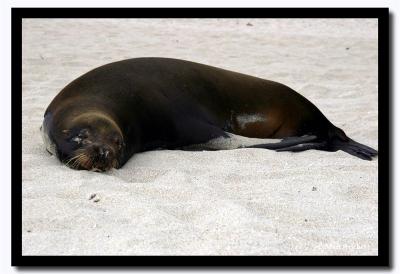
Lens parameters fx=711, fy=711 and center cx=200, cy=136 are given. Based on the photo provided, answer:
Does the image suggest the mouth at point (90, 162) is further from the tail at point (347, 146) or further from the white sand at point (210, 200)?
the tail at point (347, 146)

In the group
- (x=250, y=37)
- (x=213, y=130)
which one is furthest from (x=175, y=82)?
(x=250, y=37)

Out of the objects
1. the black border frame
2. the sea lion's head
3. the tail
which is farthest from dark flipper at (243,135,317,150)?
the black border frame

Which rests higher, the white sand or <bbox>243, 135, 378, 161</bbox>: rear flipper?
<bbox>243, 135, 378, 161</bbox>: rear flipper

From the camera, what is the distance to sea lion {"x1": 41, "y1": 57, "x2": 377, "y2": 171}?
15.0ft

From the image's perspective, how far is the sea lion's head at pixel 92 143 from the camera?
4348 millimetres

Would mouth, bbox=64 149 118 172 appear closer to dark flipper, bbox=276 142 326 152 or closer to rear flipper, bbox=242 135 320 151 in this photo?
rear flipper, bbox=242 135 320 151

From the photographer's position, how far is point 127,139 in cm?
484

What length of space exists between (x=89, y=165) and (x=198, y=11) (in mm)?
1444

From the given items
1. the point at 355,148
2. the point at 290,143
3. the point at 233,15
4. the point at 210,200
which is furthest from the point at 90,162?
the point at 355,148

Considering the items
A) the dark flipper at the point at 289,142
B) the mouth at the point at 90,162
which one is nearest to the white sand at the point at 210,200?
the mouth at the point at 90,162

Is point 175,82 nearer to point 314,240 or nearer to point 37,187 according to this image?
point 37,187

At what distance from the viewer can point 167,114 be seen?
5.23 m

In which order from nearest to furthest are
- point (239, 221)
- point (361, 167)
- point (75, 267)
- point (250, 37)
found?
point (75, 267), point (239, 221), point (361, 167), point (250, 37)

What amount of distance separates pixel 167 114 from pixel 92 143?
902mm
